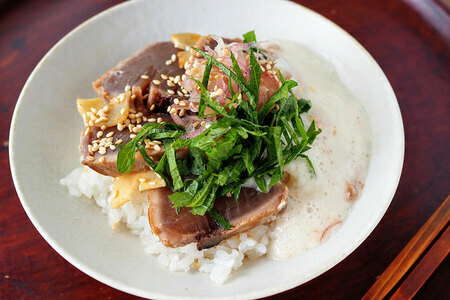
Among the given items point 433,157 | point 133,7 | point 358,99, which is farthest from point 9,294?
point 433,157

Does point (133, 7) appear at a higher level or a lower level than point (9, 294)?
higher

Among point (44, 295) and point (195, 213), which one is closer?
point (195, 213)

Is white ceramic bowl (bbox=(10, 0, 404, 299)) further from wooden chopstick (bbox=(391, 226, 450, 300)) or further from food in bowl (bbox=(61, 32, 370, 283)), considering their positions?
wooden chopstick (bbox=(391, 226, 450, 300))

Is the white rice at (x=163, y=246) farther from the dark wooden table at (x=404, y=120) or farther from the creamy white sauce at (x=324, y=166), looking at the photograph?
the dark wooden table at (x=404, y=120)

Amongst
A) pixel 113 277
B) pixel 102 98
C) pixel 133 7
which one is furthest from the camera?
pixel 133 7

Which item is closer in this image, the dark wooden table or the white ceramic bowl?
the white ceramic bowl

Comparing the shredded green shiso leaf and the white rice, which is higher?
the shredded green shiso leaf

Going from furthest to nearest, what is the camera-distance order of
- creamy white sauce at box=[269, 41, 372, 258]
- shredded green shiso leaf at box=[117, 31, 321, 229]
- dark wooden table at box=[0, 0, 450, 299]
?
dark wooden table at box=[0, 0, 450, 299]
creamy white sauce at box=[269, 41, 372, 258]
shredded green shiso leaf at box=[117, 31, 321, 229]

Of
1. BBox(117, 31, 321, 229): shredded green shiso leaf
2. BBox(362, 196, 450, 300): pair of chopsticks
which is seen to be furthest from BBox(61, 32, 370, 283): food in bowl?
BBox(362, 196, 450, 300): pair of chopsticks

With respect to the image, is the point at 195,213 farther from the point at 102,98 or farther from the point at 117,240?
the point at 102,98

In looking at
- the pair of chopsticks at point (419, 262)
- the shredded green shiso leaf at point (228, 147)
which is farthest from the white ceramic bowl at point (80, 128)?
the shredded green shiso leaf at point (228, 147)
